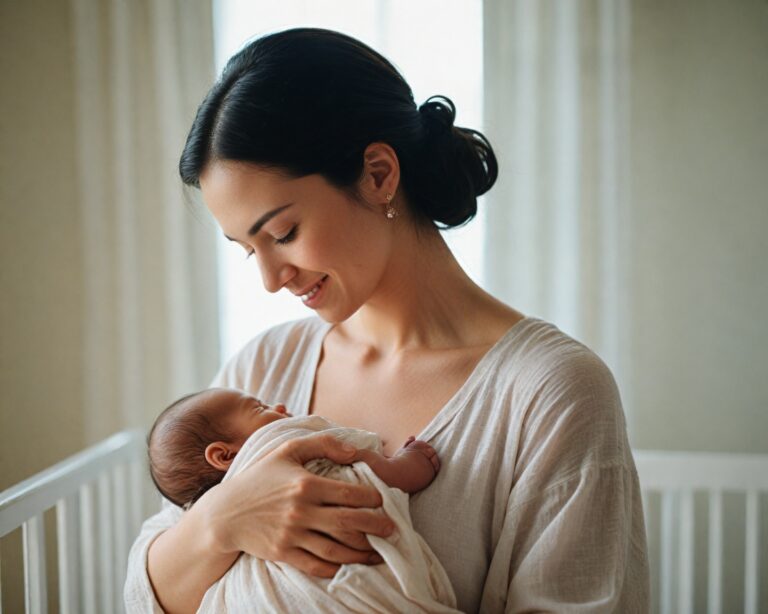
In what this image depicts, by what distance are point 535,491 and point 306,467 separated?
34cm

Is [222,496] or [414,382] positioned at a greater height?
[414,382]

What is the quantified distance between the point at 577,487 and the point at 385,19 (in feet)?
6.39

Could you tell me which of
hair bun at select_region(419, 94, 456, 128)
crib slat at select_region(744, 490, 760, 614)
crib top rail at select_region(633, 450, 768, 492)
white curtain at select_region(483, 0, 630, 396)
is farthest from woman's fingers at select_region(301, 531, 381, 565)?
white curtain at select_region(483, 0, 630, 396)

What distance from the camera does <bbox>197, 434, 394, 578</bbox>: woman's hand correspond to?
1.01 meters

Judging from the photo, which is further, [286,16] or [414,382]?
[286,16]

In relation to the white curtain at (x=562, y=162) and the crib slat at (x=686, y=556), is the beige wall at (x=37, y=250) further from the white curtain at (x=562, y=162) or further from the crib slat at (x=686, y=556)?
the crib slat at (x=686, y=556)

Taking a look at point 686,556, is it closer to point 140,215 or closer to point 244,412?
point 244,412

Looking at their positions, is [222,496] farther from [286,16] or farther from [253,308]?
[286,16]

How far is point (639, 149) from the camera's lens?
2.46 m

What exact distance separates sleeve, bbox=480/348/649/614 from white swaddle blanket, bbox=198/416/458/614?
0.38ft

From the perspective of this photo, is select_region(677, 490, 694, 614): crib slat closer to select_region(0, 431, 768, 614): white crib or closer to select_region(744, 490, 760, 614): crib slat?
select_region(0, 431, 768, 614): white crib

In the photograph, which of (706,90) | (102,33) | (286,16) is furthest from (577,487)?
(102,33)

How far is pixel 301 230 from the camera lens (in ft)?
3.76

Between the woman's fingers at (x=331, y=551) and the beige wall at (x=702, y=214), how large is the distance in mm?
1678
